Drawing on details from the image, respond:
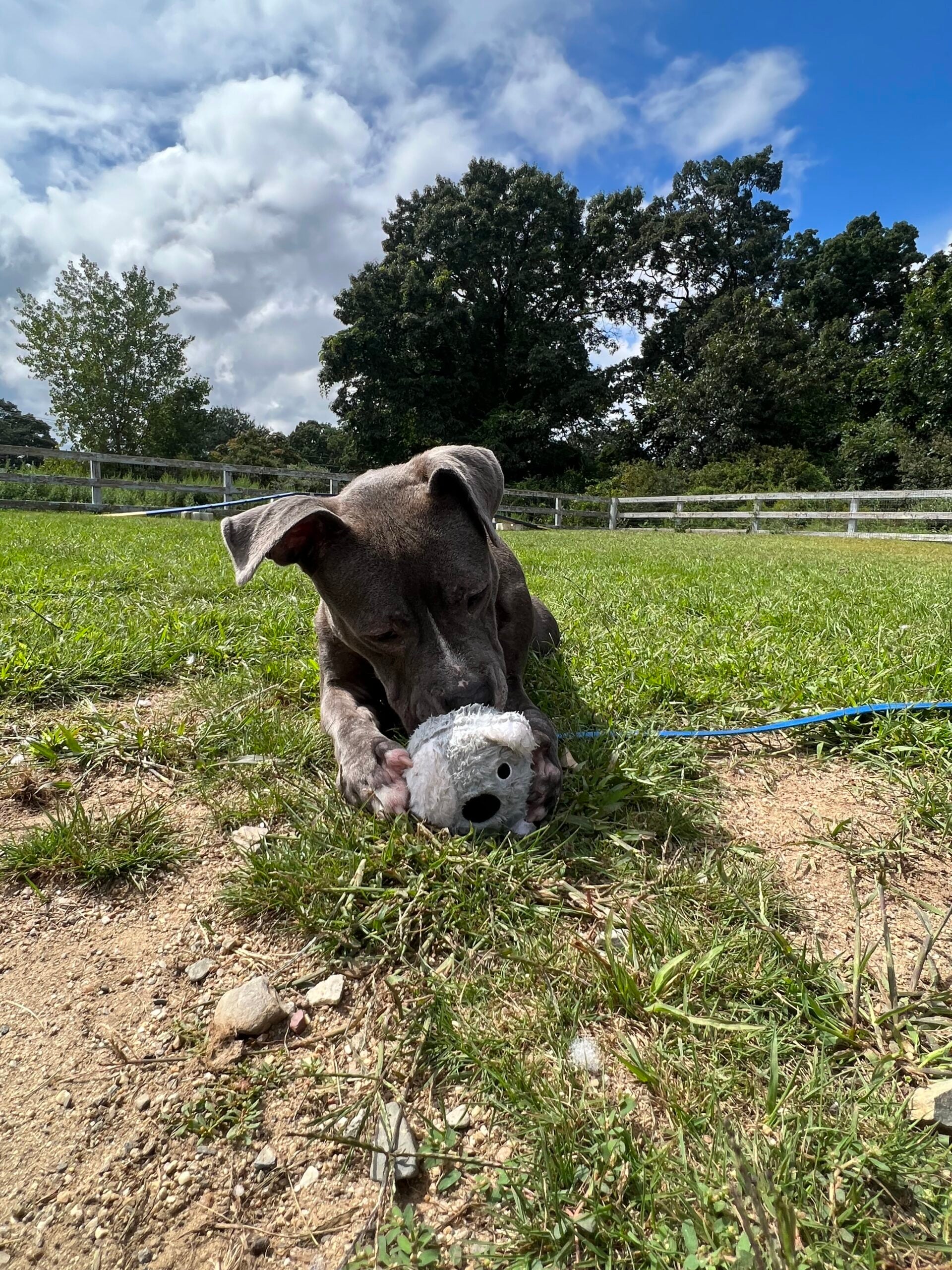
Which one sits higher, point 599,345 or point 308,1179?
point 599,345

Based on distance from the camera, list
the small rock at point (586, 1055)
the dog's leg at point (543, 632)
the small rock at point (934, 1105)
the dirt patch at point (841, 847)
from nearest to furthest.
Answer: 1. the small rock at point (934, 1105)
2. the small rock at point (586, 1055)
3. the dirt patch at point (841, 847)
4. the dog's leg at point (543, 632)

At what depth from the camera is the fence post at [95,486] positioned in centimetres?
1753

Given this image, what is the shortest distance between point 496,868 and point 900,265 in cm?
5164

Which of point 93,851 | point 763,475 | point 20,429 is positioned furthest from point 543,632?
point 20,429

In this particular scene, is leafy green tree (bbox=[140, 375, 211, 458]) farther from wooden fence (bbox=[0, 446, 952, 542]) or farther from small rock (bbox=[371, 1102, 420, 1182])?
small rock (bbox=[371, 1102, 420, 1182])

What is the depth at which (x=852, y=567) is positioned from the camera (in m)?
9.91

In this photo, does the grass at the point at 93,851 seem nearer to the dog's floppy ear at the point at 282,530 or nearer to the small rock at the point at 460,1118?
the dog's floppy ear at the point at 282,530

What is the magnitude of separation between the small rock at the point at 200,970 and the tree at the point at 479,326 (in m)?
33.0

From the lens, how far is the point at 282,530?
2350 millimetres

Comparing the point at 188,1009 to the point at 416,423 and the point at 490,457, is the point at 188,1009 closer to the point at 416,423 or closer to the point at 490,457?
the point at 490,457

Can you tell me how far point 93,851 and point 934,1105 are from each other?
214cm

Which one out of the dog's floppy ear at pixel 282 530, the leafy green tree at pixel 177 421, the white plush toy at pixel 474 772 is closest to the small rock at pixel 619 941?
the white plush toy at pixel 474 772

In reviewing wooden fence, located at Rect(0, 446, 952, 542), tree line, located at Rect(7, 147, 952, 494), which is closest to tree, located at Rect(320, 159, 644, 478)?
tree line, located at Rect(7, 147, 952, 494)

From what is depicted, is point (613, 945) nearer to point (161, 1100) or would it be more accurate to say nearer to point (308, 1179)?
point (308, 1179)
